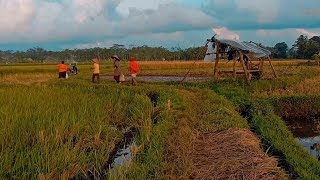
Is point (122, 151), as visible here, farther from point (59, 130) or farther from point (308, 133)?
point (308, 133)

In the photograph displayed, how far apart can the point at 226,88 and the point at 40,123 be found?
7160mm

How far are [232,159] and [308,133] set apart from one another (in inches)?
189

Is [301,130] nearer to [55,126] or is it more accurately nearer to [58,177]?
[55,126]

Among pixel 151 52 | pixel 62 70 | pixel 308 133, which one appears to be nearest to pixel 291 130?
pixel 308 133

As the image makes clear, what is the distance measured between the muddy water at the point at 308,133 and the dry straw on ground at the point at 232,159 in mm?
1753

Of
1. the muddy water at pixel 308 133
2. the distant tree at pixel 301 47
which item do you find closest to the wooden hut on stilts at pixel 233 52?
the muddy water at pixel 308 133

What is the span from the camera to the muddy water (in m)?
7.41

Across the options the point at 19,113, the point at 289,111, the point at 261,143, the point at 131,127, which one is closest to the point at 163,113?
the point at 131,127

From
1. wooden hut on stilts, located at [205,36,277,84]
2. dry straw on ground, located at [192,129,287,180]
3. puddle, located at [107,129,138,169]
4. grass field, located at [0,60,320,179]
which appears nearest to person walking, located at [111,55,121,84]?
grass field, located at [0,60,320,179]

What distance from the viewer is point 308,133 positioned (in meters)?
9.13

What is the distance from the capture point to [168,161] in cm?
470

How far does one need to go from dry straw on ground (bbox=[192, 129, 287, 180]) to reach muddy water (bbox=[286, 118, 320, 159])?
1.75 m

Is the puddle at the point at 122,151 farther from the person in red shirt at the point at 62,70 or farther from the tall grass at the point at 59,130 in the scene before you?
the person in red shirt at the point at 62,70

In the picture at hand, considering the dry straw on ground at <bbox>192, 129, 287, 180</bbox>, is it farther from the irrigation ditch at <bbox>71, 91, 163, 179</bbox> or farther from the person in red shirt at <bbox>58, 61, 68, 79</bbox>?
the person in red shirt at <bbox>58, 61, 68, 79</bbox>
